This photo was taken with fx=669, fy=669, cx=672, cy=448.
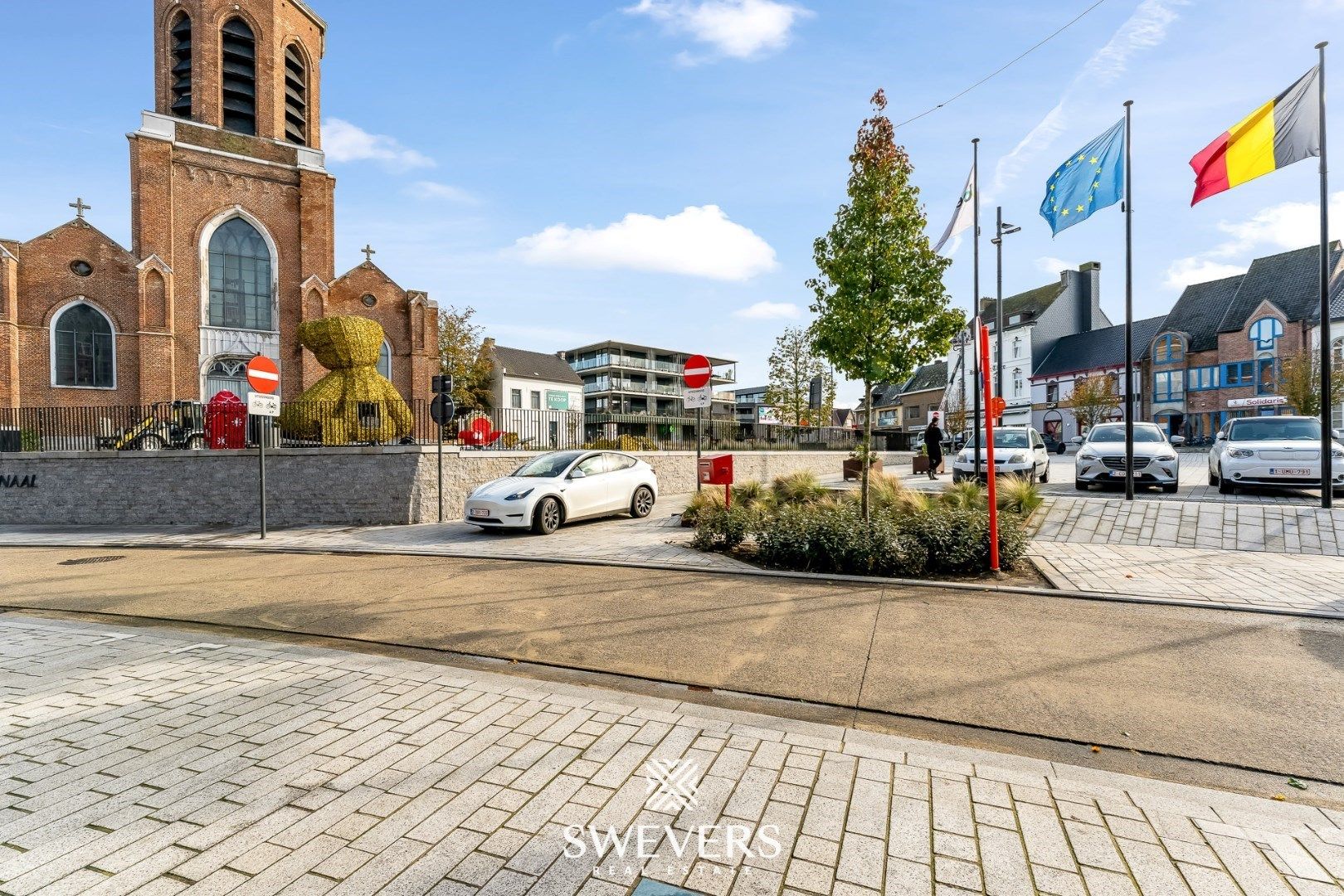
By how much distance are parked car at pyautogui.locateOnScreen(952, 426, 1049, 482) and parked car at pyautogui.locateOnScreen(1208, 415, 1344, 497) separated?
3.81m

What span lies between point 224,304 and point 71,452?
14.1 meters

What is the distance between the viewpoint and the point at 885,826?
251 centimetres

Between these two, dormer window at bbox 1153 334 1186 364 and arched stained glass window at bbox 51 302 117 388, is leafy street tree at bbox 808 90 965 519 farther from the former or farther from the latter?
dormer window at bbox 1153 334 1186 364

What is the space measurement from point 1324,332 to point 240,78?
120 feet

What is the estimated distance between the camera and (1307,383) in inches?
1252

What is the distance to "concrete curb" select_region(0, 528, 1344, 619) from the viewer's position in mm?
6004

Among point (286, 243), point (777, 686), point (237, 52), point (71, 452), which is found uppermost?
point (237, 52)

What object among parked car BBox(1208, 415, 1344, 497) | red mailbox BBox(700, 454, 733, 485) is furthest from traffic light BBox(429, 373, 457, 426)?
parked car BBox(1208, 415, 1344, 497)

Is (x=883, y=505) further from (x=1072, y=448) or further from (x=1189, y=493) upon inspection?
(x=1072, y=448)

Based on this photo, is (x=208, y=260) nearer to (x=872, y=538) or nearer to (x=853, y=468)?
(x=853, y=468)

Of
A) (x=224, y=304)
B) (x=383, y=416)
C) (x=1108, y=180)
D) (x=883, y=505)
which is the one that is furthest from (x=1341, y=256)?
(x=224, y=304)

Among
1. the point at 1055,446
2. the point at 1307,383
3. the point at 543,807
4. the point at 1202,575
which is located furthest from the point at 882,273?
the point at 1055,446

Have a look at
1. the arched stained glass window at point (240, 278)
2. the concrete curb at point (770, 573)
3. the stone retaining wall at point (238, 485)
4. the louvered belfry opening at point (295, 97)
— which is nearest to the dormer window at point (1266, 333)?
the concrete curb at point (770, 573)

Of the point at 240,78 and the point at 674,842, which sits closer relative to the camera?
the point at 674,842
